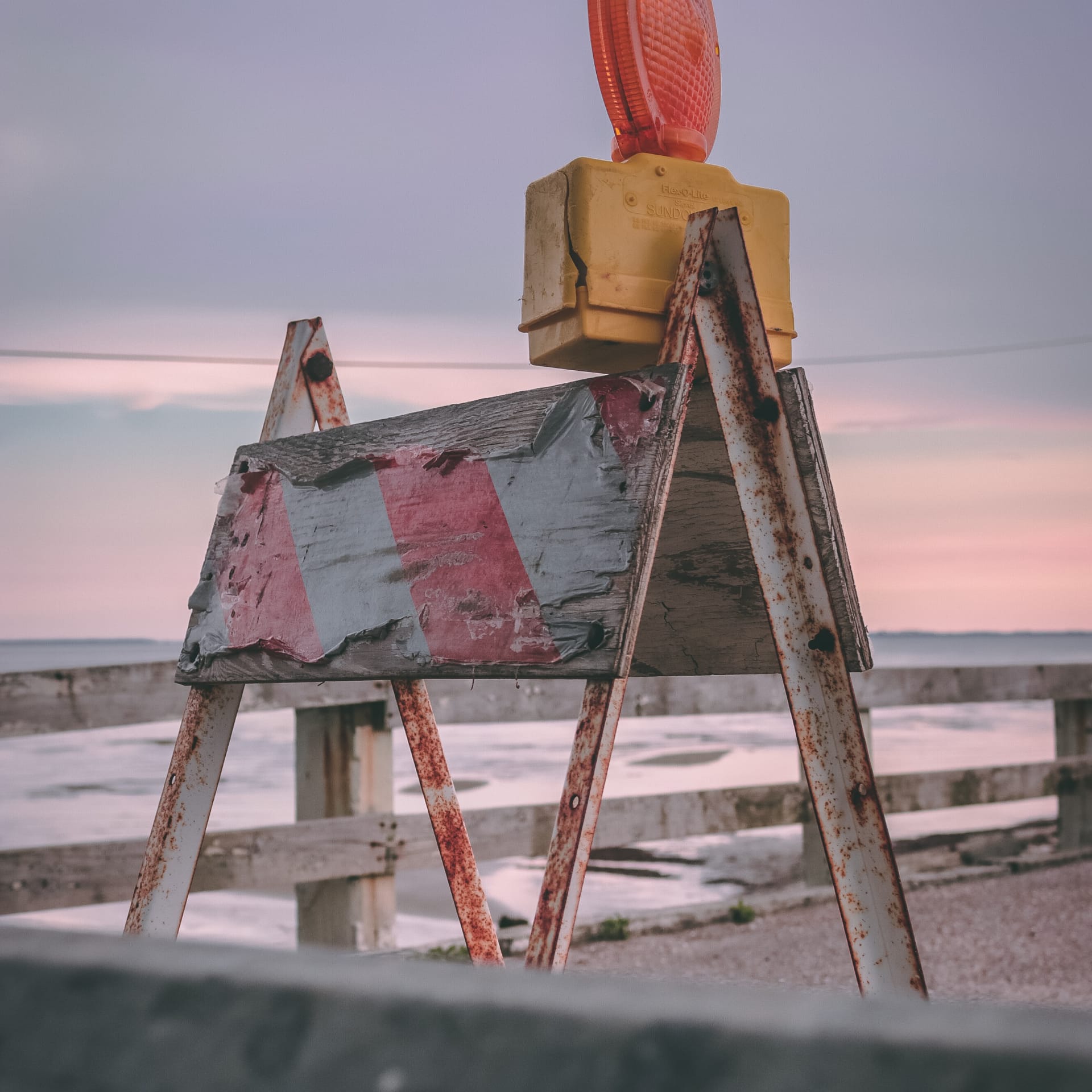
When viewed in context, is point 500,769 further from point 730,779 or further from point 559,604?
point 559,604

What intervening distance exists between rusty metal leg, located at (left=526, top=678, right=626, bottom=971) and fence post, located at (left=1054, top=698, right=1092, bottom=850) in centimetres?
460

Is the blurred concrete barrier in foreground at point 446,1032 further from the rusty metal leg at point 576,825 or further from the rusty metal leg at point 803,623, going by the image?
the rusty metal leg at point 803,623

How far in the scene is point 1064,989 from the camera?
3.41m

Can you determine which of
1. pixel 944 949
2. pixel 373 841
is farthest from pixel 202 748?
pixel 944 949

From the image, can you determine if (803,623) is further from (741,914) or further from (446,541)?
(741,914)

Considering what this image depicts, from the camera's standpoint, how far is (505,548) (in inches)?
63.7

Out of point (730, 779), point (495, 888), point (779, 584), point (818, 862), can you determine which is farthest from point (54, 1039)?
point (730, 779)

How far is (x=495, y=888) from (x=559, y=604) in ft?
18.8

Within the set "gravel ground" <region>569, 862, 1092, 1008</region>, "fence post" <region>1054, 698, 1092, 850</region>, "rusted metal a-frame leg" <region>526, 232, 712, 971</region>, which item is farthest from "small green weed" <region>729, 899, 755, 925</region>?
"rusted metal a-frame leg" <region>526, 232, 712, 971</region>

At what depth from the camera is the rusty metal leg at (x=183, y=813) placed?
1.90 meters

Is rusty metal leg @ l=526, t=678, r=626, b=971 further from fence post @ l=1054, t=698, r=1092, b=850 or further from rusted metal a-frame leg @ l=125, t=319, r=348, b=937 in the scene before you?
fence post @ l=1054, t=698, r=1092, b=850

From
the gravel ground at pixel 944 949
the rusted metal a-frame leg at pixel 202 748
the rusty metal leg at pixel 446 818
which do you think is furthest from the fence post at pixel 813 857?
the rusted metal a-frame leg at pixel 202 748

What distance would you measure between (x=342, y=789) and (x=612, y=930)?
3.66 feet

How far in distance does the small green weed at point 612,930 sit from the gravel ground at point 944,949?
0.03 metres
